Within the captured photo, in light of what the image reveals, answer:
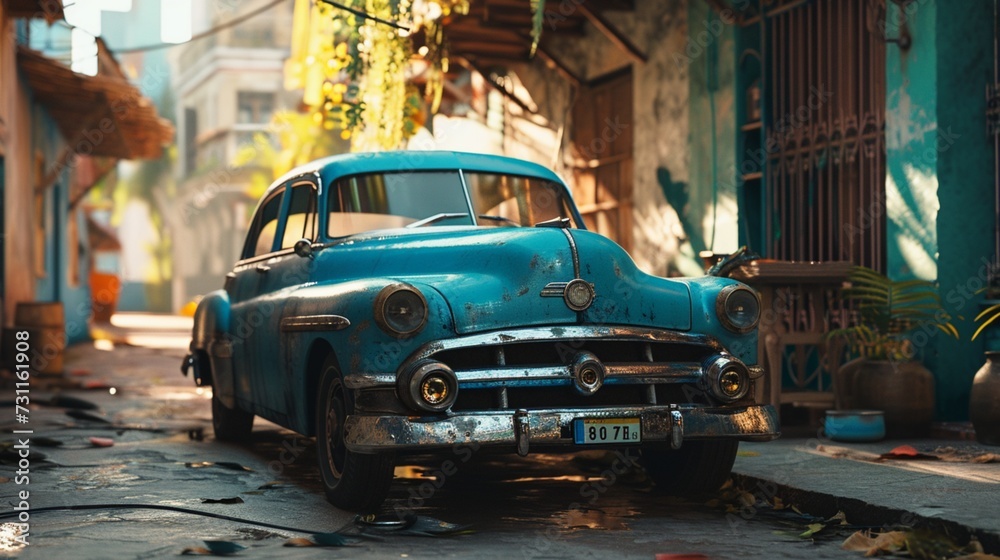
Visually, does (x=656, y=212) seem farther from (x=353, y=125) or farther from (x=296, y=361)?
(x=296, y=361)

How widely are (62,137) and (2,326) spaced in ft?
29.5

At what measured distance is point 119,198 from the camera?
59.6 m

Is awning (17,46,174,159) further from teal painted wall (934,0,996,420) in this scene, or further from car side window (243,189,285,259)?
teal painted wall (934,0,996,420)

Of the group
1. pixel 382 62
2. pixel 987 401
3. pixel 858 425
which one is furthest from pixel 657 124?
pixel 987 401

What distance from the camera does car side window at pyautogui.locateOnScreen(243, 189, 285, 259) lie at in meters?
7.33

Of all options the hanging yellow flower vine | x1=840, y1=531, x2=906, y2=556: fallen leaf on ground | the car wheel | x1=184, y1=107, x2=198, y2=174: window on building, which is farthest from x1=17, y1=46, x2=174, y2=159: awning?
x1=184, y1=107, x2=198, y2=174: window on building

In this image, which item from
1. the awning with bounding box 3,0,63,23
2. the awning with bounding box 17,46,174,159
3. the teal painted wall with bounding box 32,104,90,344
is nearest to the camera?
the awning with bounding box 3,0,63,23

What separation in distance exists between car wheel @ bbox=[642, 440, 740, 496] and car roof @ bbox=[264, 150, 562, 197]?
179 cm

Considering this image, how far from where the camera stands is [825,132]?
9.18 m

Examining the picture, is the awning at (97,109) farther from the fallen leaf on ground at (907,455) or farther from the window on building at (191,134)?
the window on building at (191,134)

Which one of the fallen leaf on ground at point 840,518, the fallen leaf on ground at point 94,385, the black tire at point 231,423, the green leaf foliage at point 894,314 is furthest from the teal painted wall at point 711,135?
the fallen leaf on ground at point 94,385

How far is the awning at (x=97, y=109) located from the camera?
54.8ft

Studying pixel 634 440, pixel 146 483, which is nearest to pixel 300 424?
pixel 146 483

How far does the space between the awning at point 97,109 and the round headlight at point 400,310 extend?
12.4m
